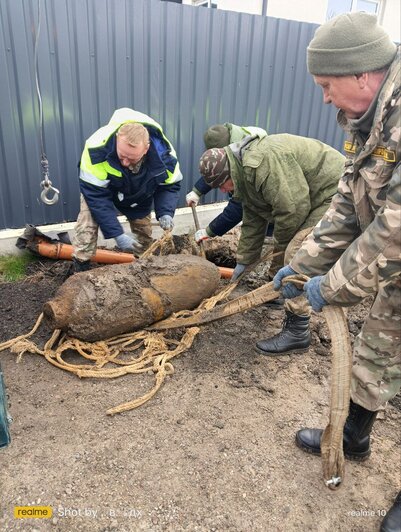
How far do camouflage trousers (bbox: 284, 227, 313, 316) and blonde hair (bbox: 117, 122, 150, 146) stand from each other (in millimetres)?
1477

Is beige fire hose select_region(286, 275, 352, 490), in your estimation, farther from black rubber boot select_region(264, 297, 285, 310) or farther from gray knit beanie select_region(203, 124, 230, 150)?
gray knit beanie select_region(203, 124, 230, 150)

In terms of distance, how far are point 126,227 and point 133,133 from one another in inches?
72.5

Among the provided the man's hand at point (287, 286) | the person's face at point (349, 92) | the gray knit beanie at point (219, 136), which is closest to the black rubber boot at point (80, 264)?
the gray knit beanie at point (219, 136)

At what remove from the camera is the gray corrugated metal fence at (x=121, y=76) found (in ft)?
13.6

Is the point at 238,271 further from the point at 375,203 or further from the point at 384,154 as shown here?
the point at 384,154

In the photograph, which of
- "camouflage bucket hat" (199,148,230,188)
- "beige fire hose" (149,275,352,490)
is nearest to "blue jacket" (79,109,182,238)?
"camouflage bucket hat" (199,148,230,188)

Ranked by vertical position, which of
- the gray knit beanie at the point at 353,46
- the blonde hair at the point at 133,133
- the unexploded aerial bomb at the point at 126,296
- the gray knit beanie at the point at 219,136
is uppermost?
the gray knit beanie at the point at 353,46

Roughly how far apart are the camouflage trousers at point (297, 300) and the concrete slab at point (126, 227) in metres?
1.55

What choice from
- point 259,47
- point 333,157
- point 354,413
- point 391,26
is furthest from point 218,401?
point 391,26

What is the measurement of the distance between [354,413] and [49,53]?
4.28 meters

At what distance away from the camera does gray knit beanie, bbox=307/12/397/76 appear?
5.34ft

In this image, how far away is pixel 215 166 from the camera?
311 cm

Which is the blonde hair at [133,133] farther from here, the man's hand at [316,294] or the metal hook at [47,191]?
the man's hand at [316,294]

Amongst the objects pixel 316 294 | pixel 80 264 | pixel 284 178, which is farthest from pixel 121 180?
pixel 316 294
